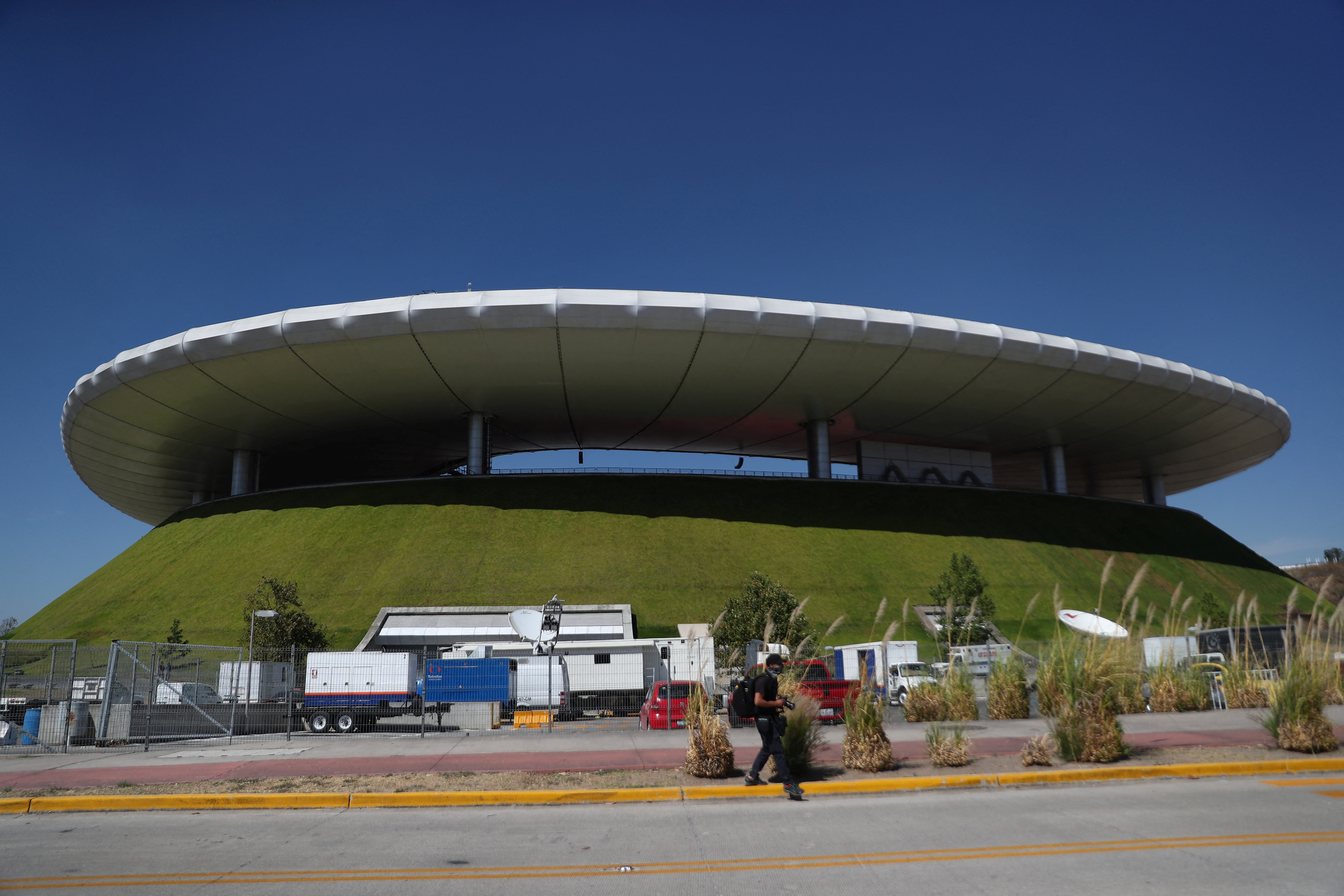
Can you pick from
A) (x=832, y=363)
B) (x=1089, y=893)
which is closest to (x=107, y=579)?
(x=832, y=363)

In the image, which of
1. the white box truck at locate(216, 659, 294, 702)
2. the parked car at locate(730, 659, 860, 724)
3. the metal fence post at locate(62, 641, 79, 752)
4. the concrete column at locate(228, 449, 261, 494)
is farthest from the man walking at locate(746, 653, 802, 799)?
the concrete column at locate(228, 449, 261, 494)

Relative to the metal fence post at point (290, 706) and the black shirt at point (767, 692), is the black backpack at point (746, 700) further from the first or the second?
the metal fence post at point (290, 706)

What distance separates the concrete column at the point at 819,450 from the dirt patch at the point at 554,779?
34592mm

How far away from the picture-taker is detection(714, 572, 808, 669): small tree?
95.9 feet

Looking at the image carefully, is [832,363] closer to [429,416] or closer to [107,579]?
[429,416]

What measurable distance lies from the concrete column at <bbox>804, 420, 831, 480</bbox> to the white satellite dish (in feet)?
62.9

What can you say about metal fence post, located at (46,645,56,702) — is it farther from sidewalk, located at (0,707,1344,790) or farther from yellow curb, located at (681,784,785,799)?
yellow curb, located at (681,784,785,799)

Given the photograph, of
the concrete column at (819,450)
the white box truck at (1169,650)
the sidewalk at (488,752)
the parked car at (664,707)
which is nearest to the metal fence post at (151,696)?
the sidewalk at (488,752)

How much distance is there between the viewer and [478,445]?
4525 centimetres

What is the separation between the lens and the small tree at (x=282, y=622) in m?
32.0

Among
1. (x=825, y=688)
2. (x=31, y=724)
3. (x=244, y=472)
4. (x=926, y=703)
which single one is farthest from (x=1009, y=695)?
(x=244, y=472)

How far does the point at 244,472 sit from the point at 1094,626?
47886 millimetres

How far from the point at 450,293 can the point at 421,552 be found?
11.9 m

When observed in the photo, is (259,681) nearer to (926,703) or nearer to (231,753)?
(231,753)
